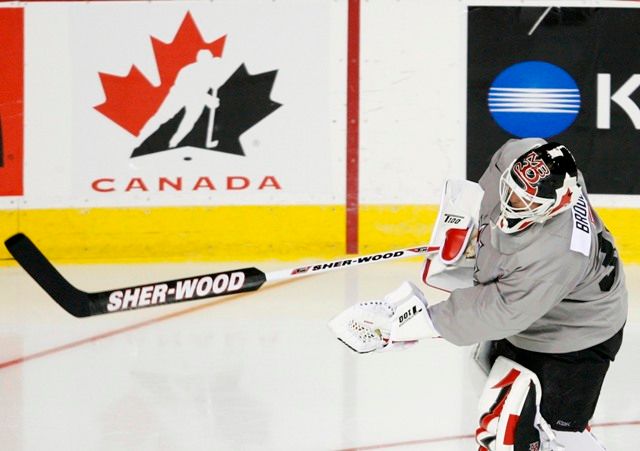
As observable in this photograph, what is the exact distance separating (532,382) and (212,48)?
114 inches

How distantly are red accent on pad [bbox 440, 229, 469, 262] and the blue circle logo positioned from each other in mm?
2227

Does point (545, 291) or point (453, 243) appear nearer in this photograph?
point (545, 291)

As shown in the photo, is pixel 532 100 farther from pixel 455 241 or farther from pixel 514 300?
pixel 514 300

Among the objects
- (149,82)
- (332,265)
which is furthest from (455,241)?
(149,82)

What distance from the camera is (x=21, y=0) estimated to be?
195 inches

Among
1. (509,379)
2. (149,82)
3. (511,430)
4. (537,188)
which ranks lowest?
(511,430)

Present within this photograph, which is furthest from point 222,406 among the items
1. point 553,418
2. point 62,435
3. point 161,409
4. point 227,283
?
point 553,418

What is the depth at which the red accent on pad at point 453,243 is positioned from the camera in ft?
9.48

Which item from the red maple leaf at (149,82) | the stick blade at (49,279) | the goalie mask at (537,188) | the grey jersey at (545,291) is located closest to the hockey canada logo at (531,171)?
the goalie mask at (537,188)

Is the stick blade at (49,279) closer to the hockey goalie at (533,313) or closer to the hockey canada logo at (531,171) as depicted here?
the hockey goalie at (533,313)

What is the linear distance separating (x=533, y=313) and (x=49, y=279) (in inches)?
44.9

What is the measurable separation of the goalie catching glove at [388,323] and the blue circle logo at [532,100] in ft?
8.85

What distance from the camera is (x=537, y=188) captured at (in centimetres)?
234

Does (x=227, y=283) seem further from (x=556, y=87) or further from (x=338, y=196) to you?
(x=556, y=87)
